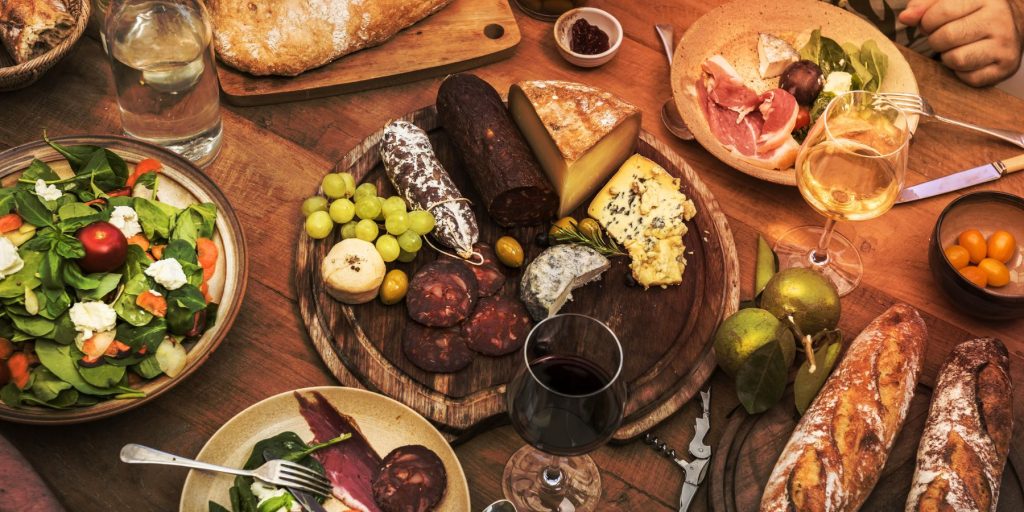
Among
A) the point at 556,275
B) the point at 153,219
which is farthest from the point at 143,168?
the point at 556,275

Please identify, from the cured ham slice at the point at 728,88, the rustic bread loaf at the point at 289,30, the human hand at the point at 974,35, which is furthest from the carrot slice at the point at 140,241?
the human hand at the point at 974,35

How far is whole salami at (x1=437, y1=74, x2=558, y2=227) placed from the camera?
201 centimetres

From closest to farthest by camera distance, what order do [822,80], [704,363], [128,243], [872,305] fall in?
[128,243], [704,363], [872,305], [822,80]

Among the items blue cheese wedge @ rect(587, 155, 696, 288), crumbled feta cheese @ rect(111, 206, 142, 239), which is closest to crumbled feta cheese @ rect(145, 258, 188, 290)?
crumbled feta cheese @ rect(111, 206, 142, 239)

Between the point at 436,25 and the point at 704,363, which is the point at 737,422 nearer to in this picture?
the point at 704,363

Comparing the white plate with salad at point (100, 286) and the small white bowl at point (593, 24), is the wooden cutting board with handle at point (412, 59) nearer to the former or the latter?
the small white bowl at point (593, 24)

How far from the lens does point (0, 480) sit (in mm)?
1422

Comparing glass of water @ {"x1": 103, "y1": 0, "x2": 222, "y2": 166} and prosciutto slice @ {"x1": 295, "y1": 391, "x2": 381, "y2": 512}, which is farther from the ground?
glass of water @ {"x1": 103, "y1": 0, "x2": 222, "y2": 166}

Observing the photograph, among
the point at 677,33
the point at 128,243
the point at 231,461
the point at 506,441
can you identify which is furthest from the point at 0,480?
the point at 677,33

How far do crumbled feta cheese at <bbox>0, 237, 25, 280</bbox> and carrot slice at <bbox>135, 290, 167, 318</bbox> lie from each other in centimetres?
21

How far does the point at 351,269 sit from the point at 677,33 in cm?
121

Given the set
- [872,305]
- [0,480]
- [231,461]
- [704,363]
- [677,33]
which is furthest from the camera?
[677,33]

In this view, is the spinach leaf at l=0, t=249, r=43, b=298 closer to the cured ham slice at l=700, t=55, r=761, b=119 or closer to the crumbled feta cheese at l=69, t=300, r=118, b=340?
the crumbled feta cheese at l=69, t=300, r=118, b=340

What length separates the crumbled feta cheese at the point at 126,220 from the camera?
174cm
